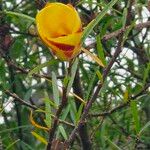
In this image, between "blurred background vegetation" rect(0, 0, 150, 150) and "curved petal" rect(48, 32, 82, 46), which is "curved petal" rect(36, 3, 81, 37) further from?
"blurred background vegetation" rect(0, 0, 150, 150)

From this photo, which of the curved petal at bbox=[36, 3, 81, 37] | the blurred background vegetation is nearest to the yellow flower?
the curved petal at bbox=[36, 3, 81, 37]

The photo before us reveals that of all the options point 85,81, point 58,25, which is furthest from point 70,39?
point 85,81

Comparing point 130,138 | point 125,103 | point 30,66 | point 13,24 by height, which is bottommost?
point 130,138

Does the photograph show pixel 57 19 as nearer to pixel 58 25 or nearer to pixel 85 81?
pixel 58 25

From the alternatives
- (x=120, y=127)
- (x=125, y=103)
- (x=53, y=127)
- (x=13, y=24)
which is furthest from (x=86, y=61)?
(x=53, y=127)

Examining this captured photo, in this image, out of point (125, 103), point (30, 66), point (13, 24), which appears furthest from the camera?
point (13, 24)

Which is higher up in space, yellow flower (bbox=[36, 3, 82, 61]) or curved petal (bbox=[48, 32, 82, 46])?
yellow flower (bbox=[36, 3, 82, 61])

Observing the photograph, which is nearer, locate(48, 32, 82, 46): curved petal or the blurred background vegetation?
locate(48, 32, 82, 46): curved petal

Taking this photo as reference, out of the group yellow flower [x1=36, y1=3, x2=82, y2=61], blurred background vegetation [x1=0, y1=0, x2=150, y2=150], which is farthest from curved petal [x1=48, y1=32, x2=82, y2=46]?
blurred background vegetation [x1=0, y1=0, x2=150, y2=150]

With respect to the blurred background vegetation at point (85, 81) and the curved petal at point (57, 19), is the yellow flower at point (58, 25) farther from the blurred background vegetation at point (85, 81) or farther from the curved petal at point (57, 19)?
the blurred background vegetation at point (85, 81)

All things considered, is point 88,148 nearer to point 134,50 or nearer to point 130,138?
point 130,138
